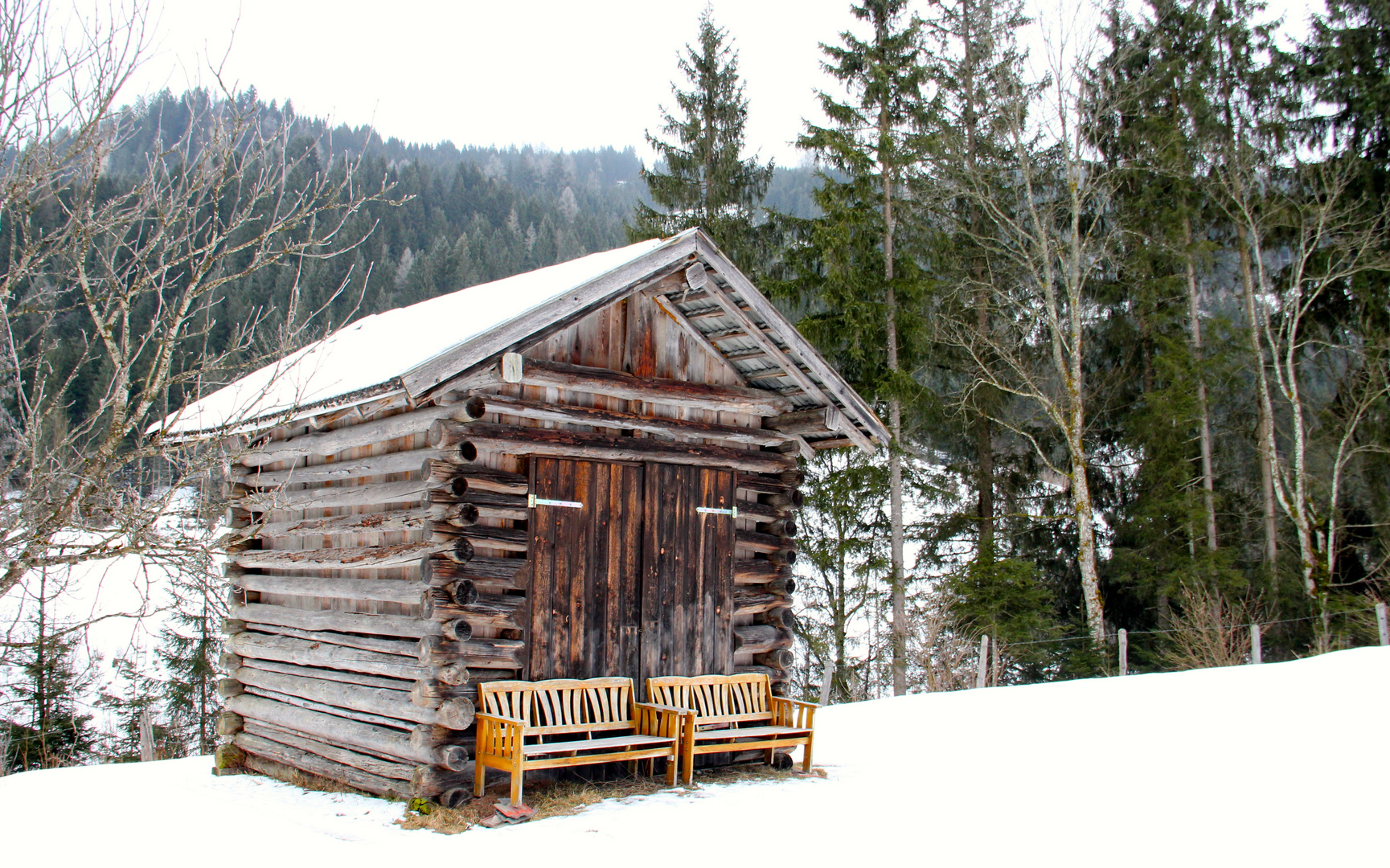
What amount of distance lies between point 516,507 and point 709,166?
16.5m

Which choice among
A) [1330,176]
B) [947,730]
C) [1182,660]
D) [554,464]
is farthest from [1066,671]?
[554,464]

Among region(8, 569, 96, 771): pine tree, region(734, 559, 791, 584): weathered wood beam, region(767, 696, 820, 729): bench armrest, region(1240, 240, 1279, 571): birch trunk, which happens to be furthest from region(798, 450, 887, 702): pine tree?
region(8, 569, 96, 771): pine tree

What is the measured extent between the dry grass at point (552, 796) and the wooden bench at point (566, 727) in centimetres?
18

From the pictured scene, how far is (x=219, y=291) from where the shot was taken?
43.4m

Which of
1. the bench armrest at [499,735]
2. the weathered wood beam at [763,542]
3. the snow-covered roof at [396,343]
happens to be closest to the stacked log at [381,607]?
the bench armrest at [499,735]

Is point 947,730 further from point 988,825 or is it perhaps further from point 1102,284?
point 1102,284

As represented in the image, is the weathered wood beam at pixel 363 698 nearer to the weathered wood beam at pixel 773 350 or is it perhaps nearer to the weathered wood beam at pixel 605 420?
the weathered wood beam at pixel 605 420

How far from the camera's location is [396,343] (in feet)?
30.2

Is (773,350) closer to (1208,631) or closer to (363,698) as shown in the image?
(363,698)

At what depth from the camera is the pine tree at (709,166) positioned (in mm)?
22547

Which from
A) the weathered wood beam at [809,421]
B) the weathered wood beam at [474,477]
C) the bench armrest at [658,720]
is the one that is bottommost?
the bench armrest at [658,720]

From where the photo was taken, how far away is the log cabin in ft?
25.4

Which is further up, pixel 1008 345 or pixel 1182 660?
pixel 1008 345

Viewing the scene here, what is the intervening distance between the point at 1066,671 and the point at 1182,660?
2.41 meters
